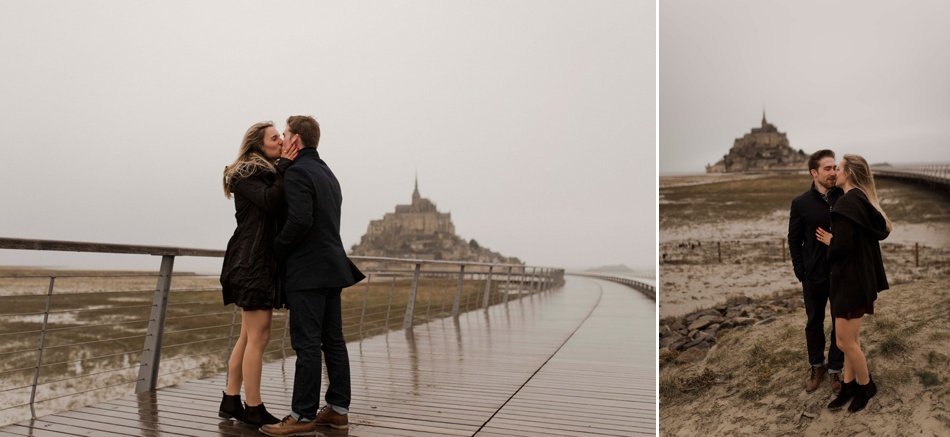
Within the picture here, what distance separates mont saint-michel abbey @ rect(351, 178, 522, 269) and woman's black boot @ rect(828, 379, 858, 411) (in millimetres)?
110133

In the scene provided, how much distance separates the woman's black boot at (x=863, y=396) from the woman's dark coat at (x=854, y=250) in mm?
811

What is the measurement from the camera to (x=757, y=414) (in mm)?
5746

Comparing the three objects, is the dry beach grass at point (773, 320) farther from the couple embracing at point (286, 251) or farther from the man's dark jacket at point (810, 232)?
the couple embracing at point (286, 251)

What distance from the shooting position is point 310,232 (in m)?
2.68

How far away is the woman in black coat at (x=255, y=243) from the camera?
2.66 meters

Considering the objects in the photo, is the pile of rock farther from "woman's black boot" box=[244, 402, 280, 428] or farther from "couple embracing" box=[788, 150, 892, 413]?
"woman's black boot" box=[244, 402, 280, 428]

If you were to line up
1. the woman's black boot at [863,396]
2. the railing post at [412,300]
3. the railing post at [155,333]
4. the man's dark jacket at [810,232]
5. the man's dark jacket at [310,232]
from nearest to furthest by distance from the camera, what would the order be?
the man's dark jacket at [310,232], the railing post at [155,333], the man's dark jacket at [810,232], the woman's black boot at [863,396], the railing post at [412,300]

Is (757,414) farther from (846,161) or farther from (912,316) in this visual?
(846,161)

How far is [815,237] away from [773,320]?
2007mm

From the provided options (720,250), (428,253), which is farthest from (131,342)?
(428,253)

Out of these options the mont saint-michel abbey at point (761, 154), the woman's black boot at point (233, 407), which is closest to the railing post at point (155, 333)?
the woman's black boot at point (233, 407)

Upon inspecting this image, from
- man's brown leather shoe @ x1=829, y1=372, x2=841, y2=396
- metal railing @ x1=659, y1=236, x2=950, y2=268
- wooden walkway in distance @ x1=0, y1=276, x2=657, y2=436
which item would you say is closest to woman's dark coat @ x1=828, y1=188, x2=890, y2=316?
man's brown leather shoe @ x1=829, y1=372, x2=841, y2=396

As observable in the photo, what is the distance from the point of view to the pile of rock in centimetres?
628

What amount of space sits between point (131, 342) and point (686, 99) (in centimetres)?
3828
